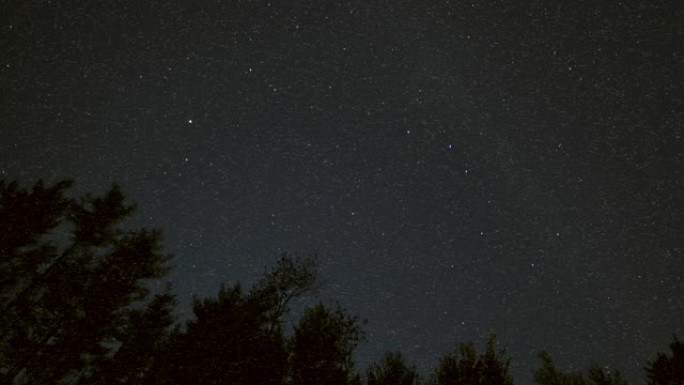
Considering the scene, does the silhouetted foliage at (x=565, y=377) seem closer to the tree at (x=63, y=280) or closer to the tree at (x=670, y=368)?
the tree at (x=670, y=368)

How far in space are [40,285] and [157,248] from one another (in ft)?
16.1

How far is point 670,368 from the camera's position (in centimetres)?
2112

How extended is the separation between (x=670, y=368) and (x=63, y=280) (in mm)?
30176

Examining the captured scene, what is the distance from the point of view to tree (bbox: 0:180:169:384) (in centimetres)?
1695

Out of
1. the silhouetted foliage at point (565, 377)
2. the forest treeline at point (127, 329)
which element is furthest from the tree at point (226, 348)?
the silhouetted foliage at point (565, 377)

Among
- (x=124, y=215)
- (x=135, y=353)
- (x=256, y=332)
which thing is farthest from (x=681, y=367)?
(x=124, y=215)

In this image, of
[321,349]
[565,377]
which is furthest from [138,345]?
[565,377]

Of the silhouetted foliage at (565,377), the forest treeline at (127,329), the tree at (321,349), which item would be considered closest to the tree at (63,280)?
Answer: the forest treeline at (127,329)

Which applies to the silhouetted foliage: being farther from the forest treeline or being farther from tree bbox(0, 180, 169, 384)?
tree bbox(0, 180, 169, 384)

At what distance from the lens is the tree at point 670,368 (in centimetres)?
2082

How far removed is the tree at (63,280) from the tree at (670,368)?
26.0 meters

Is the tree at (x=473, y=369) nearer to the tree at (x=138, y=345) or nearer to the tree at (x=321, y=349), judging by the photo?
the tree at (x=321, y=349)

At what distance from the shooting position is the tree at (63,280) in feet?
55.6

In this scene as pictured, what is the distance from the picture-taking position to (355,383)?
17.8 metres
